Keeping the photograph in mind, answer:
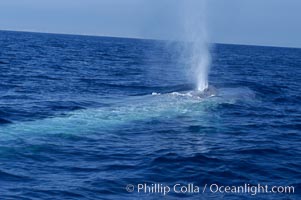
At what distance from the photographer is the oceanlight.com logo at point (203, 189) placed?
53.3 ft

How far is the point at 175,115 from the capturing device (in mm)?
30656

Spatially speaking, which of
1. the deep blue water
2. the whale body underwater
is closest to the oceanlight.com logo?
the deep blue water

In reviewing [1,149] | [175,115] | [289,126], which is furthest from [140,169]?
[289,126]

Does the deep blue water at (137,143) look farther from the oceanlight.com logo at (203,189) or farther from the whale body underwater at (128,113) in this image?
the oceanlight.com logo at (203,189)

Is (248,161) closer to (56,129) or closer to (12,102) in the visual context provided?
(56,129)

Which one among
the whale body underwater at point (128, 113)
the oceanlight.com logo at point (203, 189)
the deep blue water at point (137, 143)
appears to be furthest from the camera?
the whale body underwater at point (128, 113)

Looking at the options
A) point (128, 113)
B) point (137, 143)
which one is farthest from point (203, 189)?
point (128, 113)

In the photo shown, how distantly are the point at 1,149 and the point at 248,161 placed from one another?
11.2 m

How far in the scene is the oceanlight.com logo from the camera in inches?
639

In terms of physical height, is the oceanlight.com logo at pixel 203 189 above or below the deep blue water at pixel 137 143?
below

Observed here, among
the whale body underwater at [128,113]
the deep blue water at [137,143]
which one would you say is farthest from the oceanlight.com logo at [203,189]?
the whale body underwater at [128,113]

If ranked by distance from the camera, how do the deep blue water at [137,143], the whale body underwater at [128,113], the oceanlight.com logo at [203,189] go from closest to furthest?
the oceanlight.com logo at [203,189] → the deep blue water at [137,143] → the whale body underwater at [128,113]

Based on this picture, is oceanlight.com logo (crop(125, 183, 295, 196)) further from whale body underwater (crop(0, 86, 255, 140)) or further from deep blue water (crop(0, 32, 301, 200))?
whale body underwater (crop(0, 86, 255, 140))

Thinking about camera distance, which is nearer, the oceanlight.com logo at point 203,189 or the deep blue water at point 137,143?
the oceanlight.com logo at point 203,189
